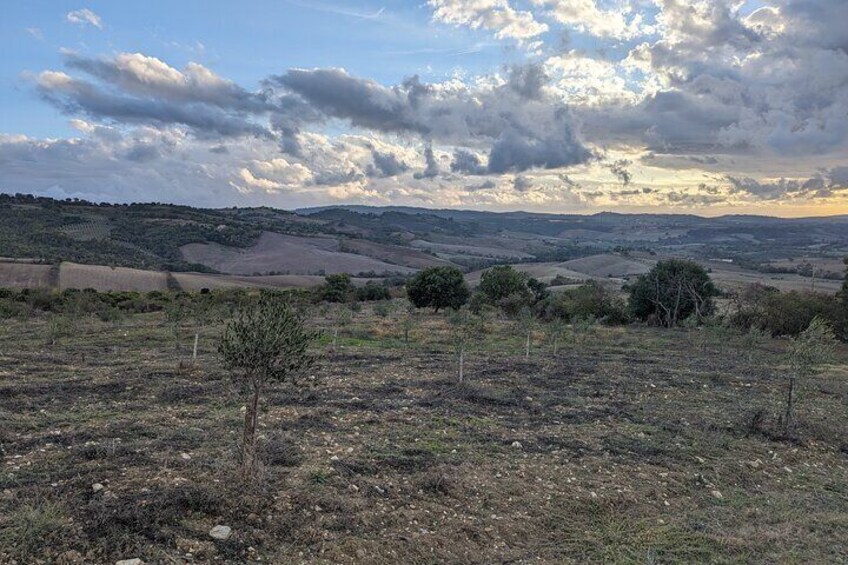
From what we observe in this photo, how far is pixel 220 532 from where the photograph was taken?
8289mm

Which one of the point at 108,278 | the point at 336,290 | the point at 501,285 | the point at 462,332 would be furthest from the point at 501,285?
A: the point at 108,278

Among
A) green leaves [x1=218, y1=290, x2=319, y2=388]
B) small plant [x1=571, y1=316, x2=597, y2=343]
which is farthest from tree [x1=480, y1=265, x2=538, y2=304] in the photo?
green leaves [x1=218, y1=290, x2=319, y2=388]

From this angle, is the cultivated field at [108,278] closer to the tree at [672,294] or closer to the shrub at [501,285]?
the shrub at [501,285]

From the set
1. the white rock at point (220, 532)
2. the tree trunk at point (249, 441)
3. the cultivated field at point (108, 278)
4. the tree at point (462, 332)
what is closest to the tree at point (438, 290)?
the tree at point (462, 332)

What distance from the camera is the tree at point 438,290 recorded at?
195ft

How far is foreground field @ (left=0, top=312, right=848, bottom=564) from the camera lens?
844cm

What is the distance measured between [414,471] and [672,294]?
50545 millimetres

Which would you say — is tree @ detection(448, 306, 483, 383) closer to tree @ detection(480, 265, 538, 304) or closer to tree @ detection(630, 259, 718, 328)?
tree @ detection(480, 265, 538, 304)

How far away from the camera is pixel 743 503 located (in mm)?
11242

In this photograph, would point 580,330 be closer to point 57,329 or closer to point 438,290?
point 438,290

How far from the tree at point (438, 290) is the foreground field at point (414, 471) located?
1447 inches

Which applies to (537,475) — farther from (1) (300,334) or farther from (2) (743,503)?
(1) (300,334)

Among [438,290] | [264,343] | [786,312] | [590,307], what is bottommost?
[590,307]

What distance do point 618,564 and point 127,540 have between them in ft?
22.9
